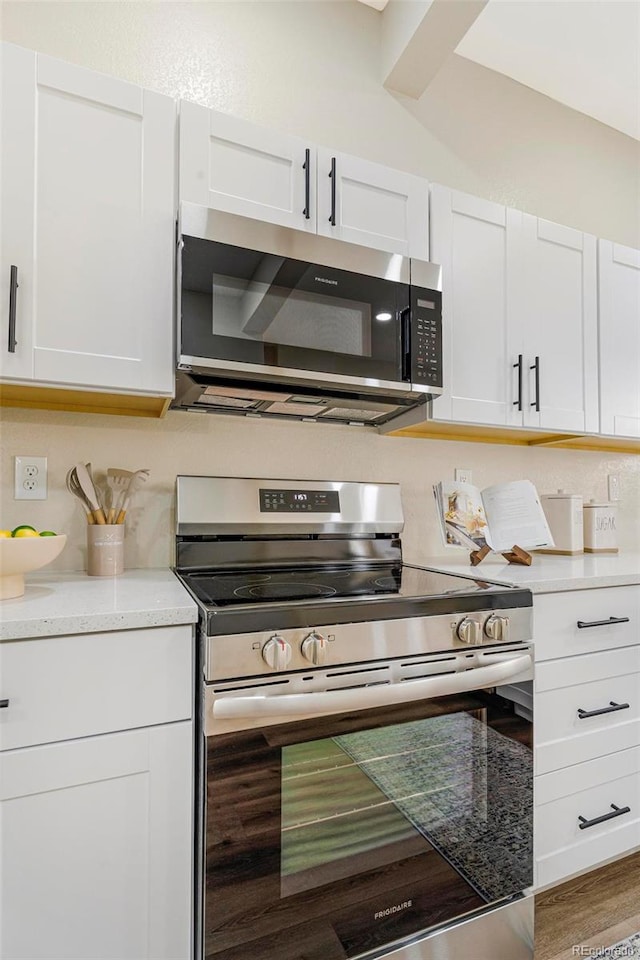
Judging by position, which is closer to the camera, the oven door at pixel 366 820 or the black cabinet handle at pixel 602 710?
Answer: the oven door at pixel 366 820

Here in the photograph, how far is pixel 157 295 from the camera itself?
136 cm

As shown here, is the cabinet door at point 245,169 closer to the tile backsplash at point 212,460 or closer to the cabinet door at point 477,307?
the cabinet door at point 477,307

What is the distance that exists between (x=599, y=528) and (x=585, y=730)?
987 mm

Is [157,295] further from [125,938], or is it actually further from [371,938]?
[371,938]

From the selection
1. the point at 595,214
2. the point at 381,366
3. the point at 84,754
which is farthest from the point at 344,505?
the point at 595,214

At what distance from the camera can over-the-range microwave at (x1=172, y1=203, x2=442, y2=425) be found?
1.33 m

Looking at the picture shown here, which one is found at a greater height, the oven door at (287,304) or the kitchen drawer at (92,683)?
the oven door at (287,304)

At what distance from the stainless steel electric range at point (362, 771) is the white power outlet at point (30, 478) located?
512 mm

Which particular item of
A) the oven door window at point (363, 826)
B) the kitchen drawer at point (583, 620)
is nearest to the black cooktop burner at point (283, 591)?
the oven door window at point (363, 826)

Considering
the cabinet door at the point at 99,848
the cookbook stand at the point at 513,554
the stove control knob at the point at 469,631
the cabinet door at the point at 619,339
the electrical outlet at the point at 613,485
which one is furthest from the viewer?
the electrical outlet at the point at 613,485

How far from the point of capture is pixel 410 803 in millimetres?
1204

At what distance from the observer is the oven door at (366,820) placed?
3.36 feet

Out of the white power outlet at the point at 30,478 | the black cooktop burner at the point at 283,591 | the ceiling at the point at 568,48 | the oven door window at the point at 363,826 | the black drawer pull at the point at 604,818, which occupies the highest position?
the ceiling at the point at 568,48

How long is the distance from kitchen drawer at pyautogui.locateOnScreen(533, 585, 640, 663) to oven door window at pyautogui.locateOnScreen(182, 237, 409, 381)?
786 millimetres
